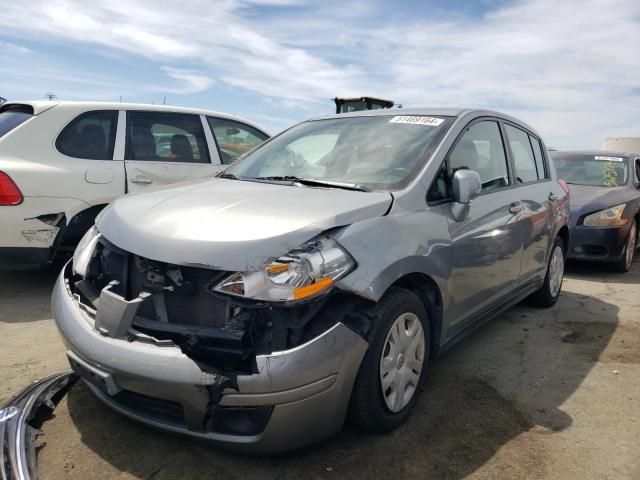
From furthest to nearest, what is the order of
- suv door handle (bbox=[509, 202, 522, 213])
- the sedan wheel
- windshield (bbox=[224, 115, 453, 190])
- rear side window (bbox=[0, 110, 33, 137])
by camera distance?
rear side window (bbox=[0, 110, 33, 137]) → suv door handle (bbox=[509, 202, 522, 213]) → windshield (bbox=[224, 115, 453, 190]) → the sedan wheel

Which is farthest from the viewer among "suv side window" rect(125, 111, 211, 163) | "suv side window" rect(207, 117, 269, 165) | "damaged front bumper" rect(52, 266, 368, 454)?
"suv side window" rect(207, 117, 269, 165)

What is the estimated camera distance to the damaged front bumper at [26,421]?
7.22 feet

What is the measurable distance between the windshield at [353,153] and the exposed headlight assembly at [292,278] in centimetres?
75

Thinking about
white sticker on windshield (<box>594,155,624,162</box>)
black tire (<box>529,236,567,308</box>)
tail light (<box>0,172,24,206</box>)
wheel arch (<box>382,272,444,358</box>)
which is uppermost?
white sticker on windshield (<box>594,155,624,162</box>)

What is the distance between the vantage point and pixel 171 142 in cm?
539

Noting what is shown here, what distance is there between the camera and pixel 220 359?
7.13ft

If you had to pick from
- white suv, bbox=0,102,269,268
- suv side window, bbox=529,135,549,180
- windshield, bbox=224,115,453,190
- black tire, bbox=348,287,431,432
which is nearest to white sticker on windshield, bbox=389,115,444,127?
windshield, bbox=224,115,453,190

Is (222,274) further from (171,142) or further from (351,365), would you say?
(171,142)

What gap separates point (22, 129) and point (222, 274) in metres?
3.35

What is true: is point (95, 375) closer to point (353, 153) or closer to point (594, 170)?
point (353, 153)

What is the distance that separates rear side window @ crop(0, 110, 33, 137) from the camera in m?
4.59

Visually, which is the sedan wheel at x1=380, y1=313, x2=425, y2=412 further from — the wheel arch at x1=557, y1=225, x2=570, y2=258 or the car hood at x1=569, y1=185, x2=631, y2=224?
the car hood at x1=569, y1=185, x2=631, y2=224

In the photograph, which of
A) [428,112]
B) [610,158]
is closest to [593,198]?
[610,158]

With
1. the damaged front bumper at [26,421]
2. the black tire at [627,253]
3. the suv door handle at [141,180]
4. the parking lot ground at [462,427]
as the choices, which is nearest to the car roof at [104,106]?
the suv door handle at [141,180]
